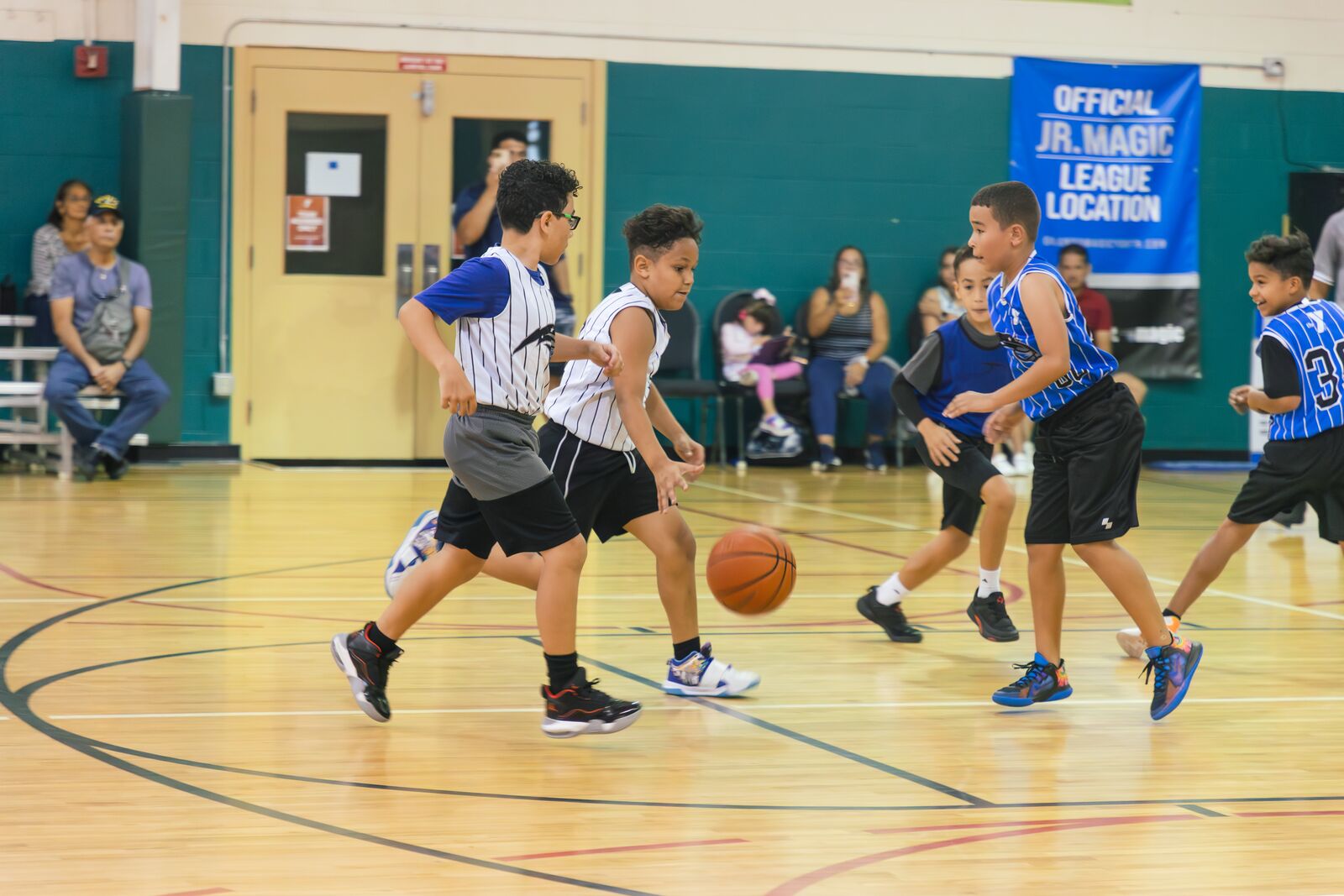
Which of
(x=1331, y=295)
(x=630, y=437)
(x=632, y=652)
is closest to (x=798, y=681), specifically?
(x=632, y=652)

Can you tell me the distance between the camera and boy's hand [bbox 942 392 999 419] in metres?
4.09

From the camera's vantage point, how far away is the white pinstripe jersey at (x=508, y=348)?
3812mm

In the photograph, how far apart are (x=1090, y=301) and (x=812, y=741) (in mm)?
8577

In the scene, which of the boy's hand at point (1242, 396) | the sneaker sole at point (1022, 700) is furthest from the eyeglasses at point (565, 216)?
the boy's hand at point (1242, 396)

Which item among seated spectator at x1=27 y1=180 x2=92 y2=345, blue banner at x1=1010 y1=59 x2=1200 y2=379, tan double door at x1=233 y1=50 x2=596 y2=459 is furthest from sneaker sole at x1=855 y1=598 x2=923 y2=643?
blue banner at x1=1010 y1=59 x2=1200 y2=379

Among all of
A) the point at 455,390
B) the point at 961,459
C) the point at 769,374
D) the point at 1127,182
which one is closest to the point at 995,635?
the point at 961,459

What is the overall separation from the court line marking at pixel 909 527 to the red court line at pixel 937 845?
2521mm

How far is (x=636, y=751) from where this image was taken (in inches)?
149

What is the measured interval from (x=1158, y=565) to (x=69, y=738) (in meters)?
4.63

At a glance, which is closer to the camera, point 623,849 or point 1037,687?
point 623,849

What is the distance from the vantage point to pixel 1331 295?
8227mm

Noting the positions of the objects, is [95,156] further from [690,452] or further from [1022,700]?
[1022,700]

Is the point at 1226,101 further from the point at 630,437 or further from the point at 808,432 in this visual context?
the point at 630,437

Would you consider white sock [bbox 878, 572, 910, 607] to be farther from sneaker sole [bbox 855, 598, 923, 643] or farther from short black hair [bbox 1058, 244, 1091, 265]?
short black hair [bbox 1058, 244, 1091, 265]
